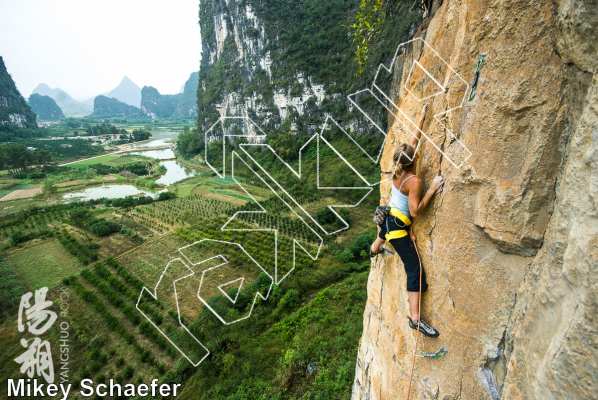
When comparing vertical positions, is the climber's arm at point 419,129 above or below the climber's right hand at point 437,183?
above

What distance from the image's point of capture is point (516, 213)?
6.71 ft

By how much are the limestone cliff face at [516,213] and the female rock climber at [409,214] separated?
10 centimetres

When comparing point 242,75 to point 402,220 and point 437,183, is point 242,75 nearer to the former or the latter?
point 402,220

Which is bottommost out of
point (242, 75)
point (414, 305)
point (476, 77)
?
point (414, 305)

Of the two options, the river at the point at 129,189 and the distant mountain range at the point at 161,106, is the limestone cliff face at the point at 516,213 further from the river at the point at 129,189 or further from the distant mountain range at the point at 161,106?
the distant mountain range at the point at 161,106

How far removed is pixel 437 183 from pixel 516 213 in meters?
0.66

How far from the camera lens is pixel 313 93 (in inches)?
1636

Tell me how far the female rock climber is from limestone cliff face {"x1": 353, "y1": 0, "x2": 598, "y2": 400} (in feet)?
0.33

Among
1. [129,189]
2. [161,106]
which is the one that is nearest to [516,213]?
[129,189]

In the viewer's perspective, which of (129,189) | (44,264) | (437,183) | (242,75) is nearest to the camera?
(437,183)

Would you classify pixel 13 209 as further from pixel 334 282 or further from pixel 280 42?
pixel 280 42

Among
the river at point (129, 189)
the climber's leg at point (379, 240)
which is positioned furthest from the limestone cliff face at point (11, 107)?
the climber's leg at point (379, 240)

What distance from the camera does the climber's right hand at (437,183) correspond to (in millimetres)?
2494

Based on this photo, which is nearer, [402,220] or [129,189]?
[402,220]
